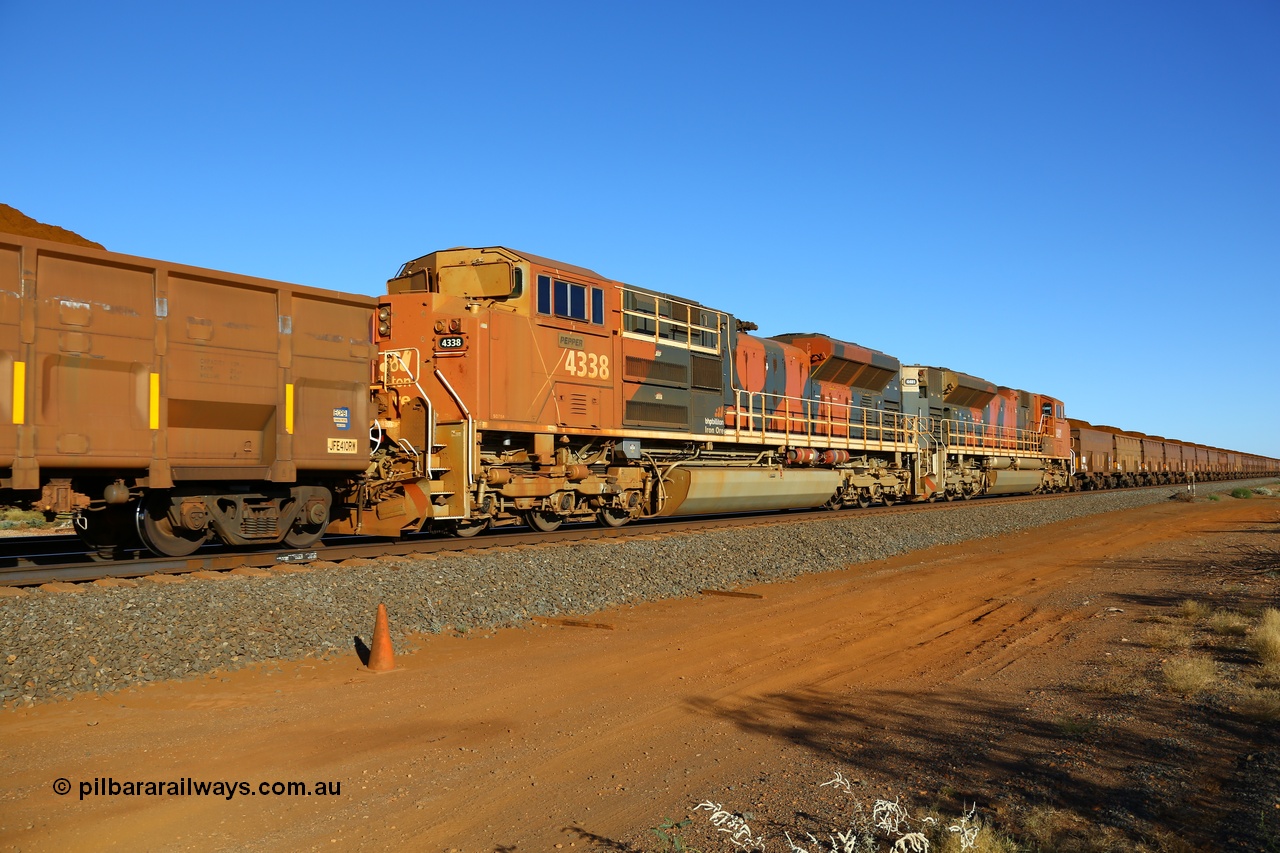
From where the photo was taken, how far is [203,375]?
1017 centimetres

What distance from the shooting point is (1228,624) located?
8883 mm

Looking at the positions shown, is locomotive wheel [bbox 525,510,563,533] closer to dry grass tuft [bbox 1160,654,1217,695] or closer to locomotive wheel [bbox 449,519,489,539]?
locomotive wheel [bbox 449,519,489,539]

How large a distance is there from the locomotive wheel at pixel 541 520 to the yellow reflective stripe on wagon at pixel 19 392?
758 centimetres

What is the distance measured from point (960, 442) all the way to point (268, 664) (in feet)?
90.7

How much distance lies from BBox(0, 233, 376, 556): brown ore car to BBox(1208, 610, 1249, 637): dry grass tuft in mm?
9707

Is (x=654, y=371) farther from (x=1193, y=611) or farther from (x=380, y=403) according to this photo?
(x=1193, y=611)

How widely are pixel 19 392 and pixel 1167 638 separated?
11.1m

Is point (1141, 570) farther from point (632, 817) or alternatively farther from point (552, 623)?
point (632, 817)

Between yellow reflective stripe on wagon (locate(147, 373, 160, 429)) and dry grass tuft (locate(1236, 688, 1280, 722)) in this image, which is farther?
yellow reflective stripe on wagon (locate(147, 373, 160, 429))

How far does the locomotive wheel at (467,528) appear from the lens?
44.9ft

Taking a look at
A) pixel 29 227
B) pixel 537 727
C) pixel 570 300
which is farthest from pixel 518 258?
pixel 29 227

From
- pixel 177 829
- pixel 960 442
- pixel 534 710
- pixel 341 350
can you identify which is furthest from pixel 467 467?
pixel 960 442

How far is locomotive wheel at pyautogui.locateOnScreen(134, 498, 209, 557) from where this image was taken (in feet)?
33.4
